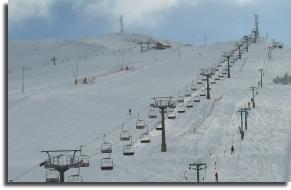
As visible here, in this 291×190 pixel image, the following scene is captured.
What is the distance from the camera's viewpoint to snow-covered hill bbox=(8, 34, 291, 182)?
23.8m

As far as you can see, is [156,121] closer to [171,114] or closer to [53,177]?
[171,114]

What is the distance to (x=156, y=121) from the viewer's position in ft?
115

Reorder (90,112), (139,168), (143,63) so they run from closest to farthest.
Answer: (139,168) → (90,112) → (143,63)

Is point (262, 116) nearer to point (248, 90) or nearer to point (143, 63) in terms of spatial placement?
point (248, 90)

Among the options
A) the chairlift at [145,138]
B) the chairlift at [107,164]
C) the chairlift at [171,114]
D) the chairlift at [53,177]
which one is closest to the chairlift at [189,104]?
the chairlift at [171,114]

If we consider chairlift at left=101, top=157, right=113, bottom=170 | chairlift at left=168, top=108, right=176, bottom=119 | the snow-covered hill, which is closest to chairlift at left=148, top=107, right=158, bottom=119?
the snow-covered hill

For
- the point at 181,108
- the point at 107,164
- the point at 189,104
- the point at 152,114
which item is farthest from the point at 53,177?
the point at 189,104

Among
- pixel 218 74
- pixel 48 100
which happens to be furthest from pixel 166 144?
pixel 218 74

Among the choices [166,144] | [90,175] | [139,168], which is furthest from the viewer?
[166,144]

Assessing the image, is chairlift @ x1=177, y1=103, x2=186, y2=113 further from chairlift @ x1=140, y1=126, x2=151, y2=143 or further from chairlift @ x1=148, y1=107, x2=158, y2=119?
chairlift @ x1=140, y1=126, x2=151, y2=143

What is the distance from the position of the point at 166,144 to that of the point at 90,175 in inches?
293

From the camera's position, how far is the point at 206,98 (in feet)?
139

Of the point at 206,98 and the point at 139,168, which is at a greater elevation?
the point at 206,98

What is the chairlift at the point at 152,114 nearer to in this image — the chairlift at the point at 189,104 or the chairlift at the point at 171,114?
the chairlift at the point at 171,114
